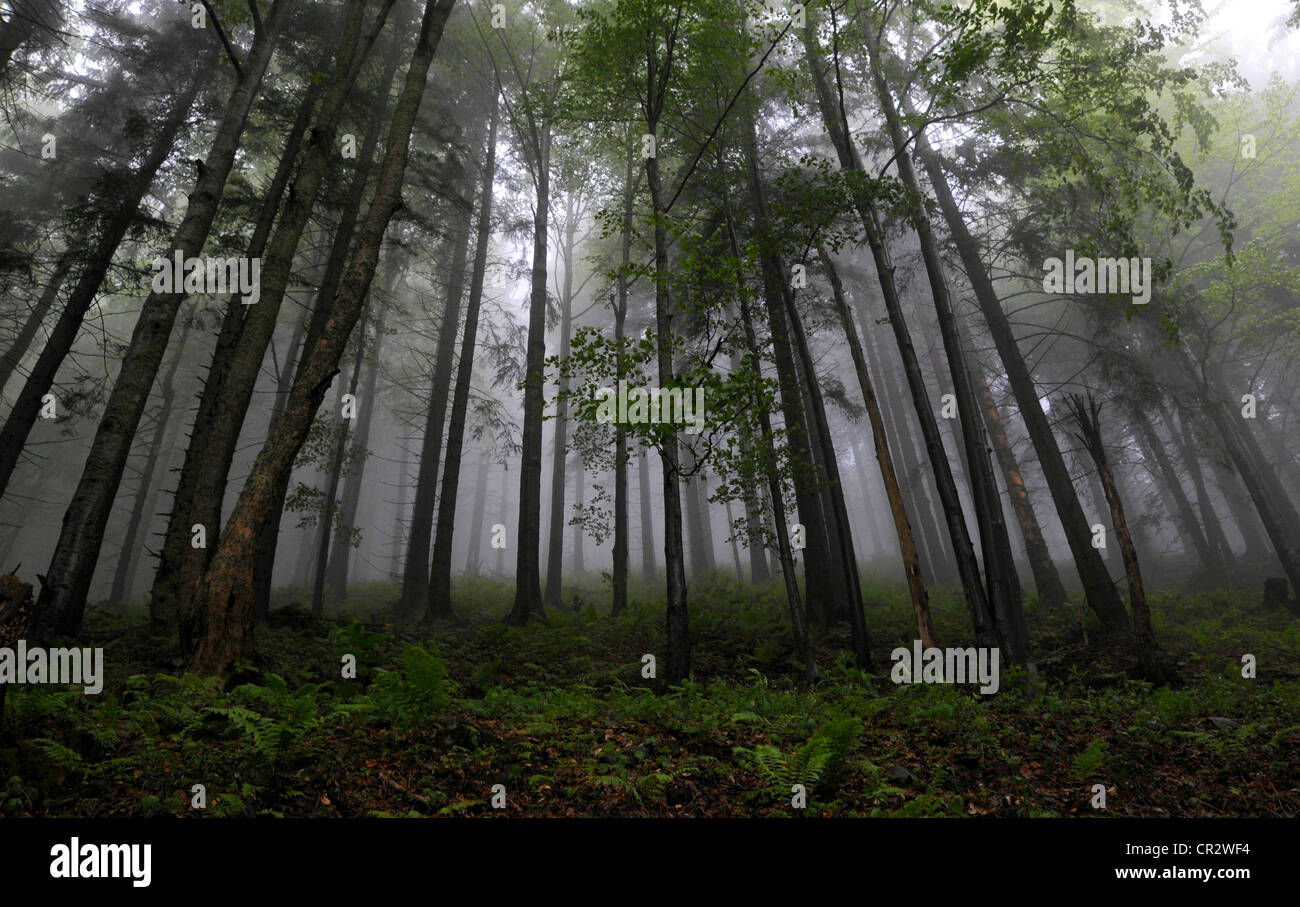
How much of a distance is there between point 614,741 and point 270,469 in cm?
446

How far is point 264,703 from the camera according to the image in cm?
498

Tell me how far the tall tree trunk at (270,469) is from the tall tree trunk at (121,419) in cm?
220

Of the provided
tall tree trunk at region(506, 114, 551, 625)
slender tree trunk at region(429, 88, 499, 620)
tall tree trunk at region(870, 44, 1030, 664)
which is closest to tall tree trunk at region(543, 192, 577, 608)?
tall tree trunk at region(506, 114, 551, 625)

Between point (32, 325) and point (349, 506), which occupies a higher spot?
point (32, 325)

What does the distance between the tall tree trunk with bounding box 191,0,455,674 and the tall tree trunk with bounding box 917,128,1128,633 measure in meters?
11.7

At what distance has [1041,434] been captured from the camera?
1195 centimetres

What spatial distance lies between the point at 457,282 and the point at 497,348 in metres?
2.41

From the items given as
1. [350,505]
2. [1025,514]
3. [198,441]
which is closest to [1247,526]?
[1025,514]

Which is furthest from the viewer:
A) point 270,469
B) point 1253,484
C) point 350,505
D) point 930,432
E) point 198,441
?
point 350,505

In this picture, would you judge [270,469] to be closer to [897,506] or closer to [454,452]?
[454,452]

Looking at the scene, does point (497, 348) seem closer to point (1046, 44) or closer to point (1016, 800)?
point (1046, 44)

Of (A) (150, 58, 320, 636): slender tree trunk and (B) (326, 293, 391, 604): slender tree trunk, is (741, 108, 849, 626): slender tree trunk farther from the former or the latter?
(B) (326, 293, 391, 604): slender tree trunk

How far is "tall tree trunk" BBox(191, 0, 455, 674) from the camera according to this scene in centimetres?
557
